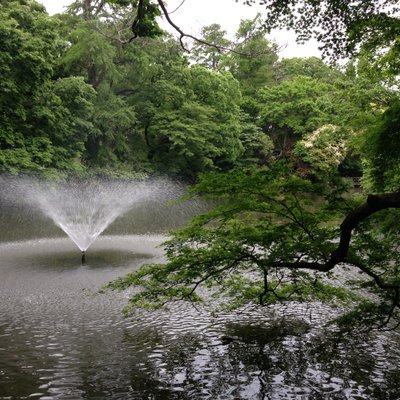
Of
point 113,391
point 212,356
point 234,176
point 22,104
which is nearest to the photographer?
point 234,176

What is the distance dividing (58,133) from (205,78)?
1078cm

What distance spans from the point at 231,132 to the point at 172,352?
23.8 m

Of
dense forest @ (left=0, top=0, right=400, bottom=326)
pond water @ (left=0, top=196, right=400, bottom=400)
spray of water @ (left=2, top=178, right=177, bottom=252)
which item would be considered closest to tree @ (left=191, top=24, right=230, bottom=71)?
dense forest @ (left=0, top=0, right=400, bottom=326)

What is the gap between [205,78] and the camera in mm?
26312

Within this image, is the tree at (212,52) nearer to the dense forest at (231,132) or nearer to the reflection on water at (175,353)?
the dense forest at (231,132)

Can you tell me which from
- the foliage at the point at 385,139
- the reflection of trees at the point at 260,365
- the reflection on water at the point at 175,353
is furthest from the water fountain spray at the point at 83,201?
the foliage at the point at 385,139

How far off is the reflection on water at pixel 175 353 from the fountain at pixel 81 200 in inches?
228

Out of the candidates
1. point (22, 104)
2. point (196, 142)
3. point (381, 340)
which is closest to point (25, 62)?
point (22, 104)

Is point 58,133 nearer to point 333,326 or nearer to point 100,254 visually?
point 100,254

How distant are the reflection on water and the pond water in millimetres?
14

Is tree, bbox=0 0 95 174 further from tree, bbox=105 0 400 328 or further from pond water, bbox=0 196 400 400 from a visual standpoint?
tree, bbox=105 0 400 328

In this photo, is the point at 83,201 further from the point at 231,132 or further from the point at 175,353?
the point at 175,353

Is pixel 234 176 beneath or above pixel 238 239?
above

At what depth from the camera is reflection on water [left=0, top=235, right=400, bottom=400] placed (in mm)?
4809
